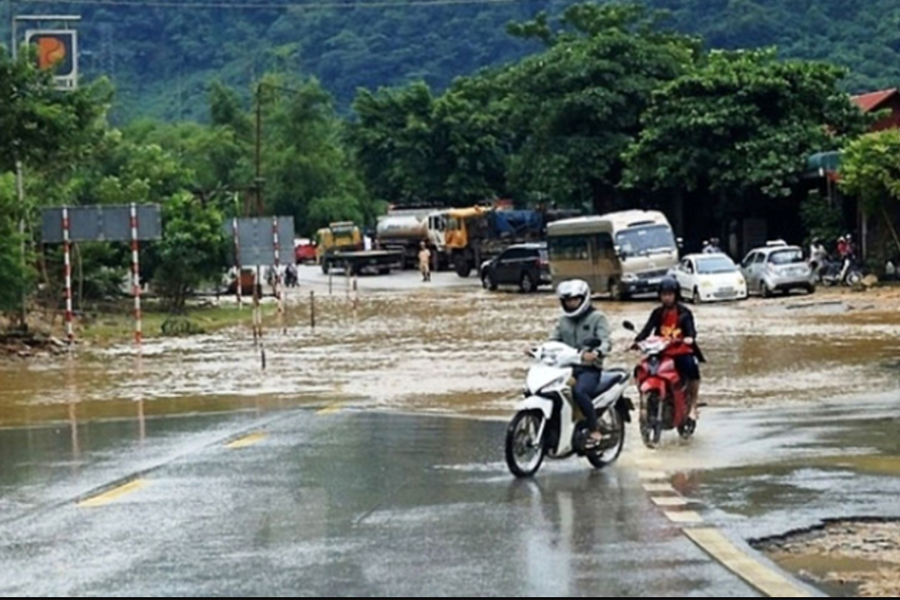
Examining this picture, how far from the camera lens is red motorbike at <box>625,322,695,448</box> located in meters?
16.6

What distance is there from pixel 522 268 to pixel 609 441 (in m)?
46.4

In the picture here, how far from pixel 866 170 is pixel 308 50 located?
86.3 metres

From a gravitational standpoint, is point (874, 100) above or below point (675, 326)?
above

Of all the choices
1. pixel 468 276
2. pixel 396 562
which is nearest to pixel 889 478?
pixel 396 562

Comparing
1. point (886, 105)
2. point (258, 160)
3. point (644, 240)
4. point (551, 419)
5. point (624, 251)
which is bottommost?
point (551, 419)

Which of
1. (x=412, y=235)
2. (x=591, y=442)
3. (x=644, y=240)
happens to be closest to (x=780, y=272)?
(x=644, y=240)

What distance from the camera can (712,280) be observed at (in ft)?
157

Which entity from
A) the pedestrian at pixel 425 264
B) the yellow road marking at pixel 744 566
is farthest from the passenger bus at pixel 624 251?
the yellow road marking at pixel 744 566

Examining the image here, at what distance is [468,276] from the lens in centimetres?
7731

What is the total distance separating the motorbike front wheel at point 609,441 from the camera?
1500 centimetres

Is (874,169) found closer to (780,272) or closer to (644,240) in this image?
(780,272)

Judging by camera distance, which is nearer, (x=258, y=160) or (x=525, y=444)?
(x=525, y=444)

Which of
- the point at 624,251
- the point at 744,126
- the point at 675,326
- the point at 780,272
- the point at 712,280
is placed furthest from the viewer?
the point at 744,126

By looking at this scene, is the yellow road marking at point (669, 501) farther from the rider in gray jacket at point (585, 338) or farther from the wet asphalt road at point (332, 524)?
the rider in gray jacket at point (585, 338)
